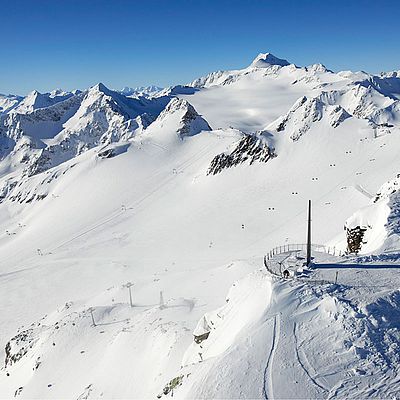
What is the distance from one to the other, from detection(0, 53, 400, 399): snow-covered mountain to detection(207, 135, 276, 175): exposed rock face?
0.29 m

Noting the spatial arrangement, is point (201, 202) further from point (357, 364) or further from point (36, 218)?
point (357, 364)

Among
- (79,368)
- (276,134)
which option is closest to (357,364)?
(79,368)

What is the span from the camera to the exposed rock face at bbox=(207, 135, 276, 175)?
2915 inches

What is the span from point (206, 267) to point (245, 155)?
38.6 meters

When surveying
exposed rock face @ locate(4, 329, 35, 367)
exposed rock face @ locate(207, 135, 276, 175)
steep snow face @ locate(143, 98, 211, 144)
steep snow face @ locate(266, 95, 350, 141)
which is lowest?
exposed rock face @ locate(4, 329, 35, 367)

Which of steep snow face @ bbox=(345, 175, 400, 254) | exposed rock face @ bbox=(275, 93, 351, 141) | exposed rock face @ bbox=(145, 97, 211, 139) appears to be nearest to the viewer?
steep snow face @ bbox=(345, 175, 400, 254)

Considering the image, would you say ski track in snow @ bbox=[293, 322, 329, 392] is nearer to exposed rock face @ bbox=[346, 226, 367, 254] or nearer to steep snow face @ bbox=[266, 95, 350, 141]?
exposed rock face @ bbox=[346, 226, 367, 254]

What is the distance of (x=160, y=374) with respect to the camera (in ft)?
67.6

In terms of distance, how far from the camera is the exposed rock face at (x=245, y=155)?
243ft

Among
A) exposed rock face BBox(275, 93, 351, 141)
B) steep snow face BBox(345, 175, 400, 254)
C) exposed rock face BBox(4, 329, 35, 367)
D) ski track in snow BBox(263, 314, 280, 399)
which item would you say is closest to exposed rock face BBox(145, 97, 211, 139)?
exposed rock face BBox(275, 93, 351, 141)

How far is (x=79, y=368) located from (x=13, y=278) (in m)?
33.0

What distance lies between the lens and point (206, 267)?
43.2 m

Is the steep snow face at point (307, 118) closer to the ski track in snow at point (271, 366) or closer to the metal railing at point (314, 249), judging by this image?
the metal railing at point (314, 249)

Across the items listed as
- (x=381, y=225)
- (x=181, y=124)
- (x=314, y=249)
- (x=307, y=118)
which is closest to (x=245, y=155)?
(x=307, y=118)
